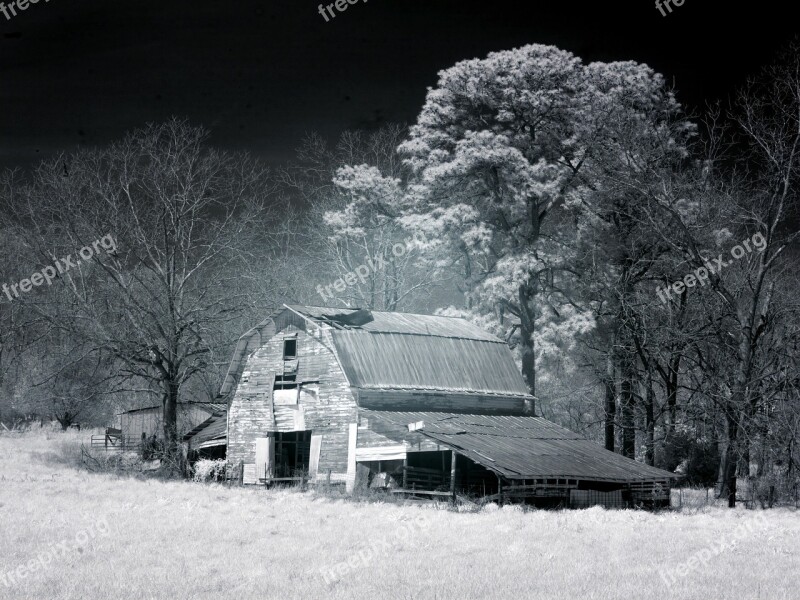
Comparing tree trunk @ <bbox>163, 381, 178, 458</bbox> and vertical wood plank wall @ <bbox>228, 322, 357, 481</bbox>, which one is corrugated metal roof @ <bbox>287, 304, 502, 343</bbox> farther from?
tree trunk @ <bbox>163, 381, 178, 458</bbox>

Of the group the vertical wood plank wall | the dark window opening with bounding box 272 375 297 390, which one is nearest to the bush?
the vertical wood plank wall

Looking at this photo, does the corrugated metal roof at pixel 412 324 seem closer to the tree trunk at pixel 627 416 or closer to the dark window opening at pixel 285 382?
the dark window opening at pixel 285 382

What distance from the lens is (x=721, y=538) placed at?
73.3 ft

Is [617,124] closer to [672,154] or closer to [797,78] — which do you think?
→ [672,154]

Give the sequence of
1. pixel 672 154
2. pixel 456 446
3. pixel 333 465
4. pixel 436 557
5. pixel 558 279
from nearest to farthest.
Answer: pixel 436 557 → pixel 456 446 → pixel 333 465 → pixel 672 154 → pixel 558 279

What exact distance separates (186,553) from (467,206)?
23.2 m

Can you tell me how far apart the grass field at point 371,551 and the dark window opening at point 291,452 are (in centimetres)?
663

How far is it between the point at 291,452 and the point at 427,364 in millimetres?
6473

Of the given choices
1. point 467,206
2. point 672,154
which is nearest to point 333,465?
point 467,206

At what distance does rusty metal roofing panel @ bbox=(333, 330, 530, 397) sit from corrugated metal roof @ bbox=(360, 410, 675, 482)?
148cm

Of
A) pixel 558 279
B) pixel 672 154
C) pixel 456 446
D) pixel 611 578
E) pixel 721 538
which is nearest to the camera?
pixel 611 578

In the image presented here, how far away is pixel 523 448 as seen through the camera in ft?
103

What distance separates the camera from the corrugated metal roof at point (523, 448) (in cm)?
2847

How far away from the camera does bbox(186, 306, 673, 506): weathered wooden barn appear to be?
3069 centimetres
